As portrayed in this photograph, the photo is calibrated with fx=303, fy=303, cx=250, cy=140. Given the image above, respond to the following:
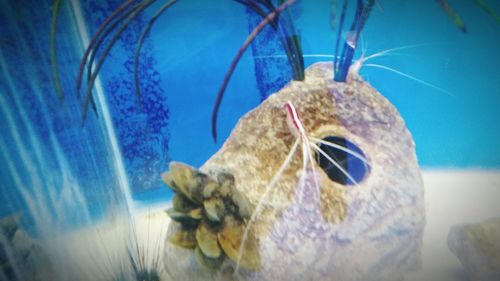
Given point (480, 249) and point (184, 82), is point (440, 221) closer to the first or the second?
point (480, 249)

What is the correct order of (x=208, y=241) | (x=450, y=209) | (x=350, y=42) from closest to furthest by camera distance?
(x=208, y=241) < (x=350, y=42) < (x=450, y=209)

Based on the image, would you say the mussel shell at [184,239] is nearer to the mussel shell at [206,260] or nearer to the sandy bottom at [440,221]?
the mussel shell at [206,260]

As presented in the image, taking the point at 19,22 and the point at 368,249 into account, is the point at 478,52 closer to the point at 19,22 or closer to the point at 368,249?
the point at 368,249

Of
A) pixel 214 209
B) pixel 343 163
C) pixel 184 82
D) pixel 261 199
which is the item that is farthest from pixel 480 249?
pixel 184 82

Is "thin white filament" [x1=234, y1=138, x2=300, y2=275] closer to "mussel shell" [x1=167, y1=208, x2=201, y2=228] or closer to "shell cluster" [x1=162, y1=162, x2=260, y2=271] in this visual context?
"shell cluster" [x1=162, y1=162, x2=260, y2=271]

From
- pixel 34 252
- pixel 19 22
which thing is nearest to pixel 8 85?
pixel 19 22

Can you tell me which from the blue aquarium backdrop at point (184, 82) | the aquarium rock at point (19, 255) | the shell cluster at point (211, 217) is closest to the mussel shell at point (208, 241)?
the shell cluster at point (211, 217)

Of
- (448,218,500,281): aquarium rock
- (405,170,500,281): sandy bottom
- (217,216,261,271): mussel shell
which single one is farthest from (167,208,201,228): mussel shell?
(448,218,500,281): aquarium rock

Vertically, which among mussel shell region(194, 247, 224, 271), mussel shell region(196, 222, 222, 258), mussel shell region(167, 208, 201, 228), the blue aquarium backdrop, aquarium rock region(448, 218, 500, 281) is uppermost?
the blue aquarium backdrop
